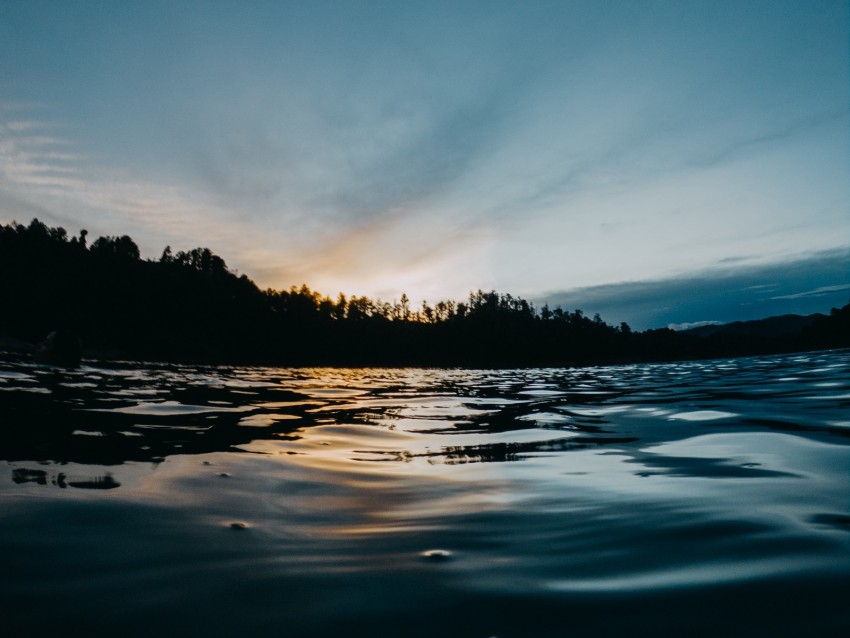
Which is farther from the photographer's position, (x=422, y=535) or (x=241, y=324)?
(x=241, y=324)

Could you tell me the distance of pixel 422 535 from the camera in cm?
202

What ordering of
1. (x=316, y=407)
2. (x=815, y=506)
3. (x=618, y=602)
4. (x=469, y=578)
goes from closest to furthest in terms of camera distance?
(x=618, y=602) → (x=469, y=578) → (x=815, y=506) → (x=316, y=407)

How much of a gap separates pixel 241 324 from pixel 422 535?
92.0m

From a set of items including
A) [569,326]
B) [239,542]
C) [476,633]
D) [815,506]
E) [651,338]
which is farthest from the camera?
[569,326]

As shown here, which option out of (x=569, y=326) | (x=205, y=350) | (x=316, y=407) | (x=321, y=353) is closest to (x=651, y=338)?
(x=569, y=326)

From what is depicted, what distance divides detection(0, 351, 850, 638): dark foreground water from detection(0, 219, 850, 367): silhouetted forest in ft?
201

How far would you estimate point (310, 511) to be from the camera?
7.75 ft

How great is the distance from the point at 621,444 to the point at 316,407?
5.12 metres

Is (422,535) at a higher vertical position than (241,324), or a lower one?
lower

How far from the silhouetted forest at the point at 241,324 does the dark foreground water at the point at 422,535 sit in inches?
2406

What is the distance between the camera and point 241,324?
8762 centimetres

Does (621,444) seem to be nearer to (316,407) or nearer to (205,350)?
(316,407)

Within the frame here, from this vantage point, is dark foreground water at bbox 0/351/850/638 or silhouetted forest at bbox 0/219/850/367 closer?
dark foreground water at bbox 0/351/850/638

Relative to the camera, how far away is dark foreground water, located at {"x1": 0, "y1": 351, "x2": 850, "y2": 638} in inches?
50.9
